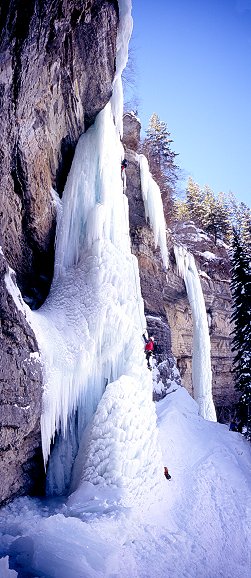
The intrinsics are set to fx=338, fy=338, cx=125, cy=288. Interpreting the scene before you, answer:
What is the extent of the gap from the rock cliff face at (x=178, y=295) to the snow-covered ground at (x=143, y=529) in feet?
15.1

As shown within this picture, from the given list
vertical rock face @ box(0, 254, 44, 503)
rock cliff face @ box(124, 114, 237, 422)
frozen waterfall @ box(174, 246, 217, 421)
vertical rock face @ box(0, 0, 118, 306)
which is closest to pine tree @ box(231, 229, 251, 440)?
rock cliff face @ box(124, 114, 237, 422)

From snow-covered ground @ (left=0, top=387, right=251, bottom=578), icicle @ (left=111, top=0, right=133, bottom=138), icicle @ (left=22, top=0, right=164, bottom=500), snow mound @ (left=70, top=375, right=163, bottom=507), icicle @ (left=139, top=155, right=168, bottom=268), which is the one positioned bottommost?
snow-covered ground @ (left=0, top=387, right=251, bottom=578)

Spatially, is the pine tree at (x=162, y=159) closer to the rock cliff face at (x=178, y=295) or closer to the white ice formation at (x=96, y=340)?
the rock cliff face at (x=178, y=295)

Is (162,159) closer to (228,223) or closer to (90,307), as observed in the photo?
(228,223)

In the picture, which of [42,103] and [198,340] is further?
[198,340]

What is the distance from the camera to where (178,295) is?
16109mm

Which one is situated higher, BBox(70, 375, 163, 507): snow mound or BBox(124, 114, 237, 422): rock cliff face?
BBox(124, 114, 237, 422): rock cliff face

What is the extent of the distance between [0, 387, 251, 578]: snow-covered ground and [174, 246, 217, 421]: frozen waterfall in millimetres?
7079

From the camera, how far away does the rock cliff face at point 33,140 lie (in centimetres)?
455

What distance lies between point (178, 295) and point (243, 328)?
436cm

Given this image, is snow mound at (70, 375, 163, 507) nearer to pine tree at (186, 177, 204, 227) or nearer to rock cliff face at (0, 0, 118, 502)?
rock cliff face at (0, 0, 118, 502)

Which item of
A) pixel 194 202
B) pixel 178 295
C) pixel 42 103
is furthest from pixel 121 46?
pixel 194 202

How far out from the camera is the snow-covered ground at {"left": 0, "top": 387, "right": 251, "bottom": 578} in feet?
11.5

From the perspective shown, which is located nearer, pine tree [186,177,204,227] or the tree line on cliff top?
the tree line on cliff top
